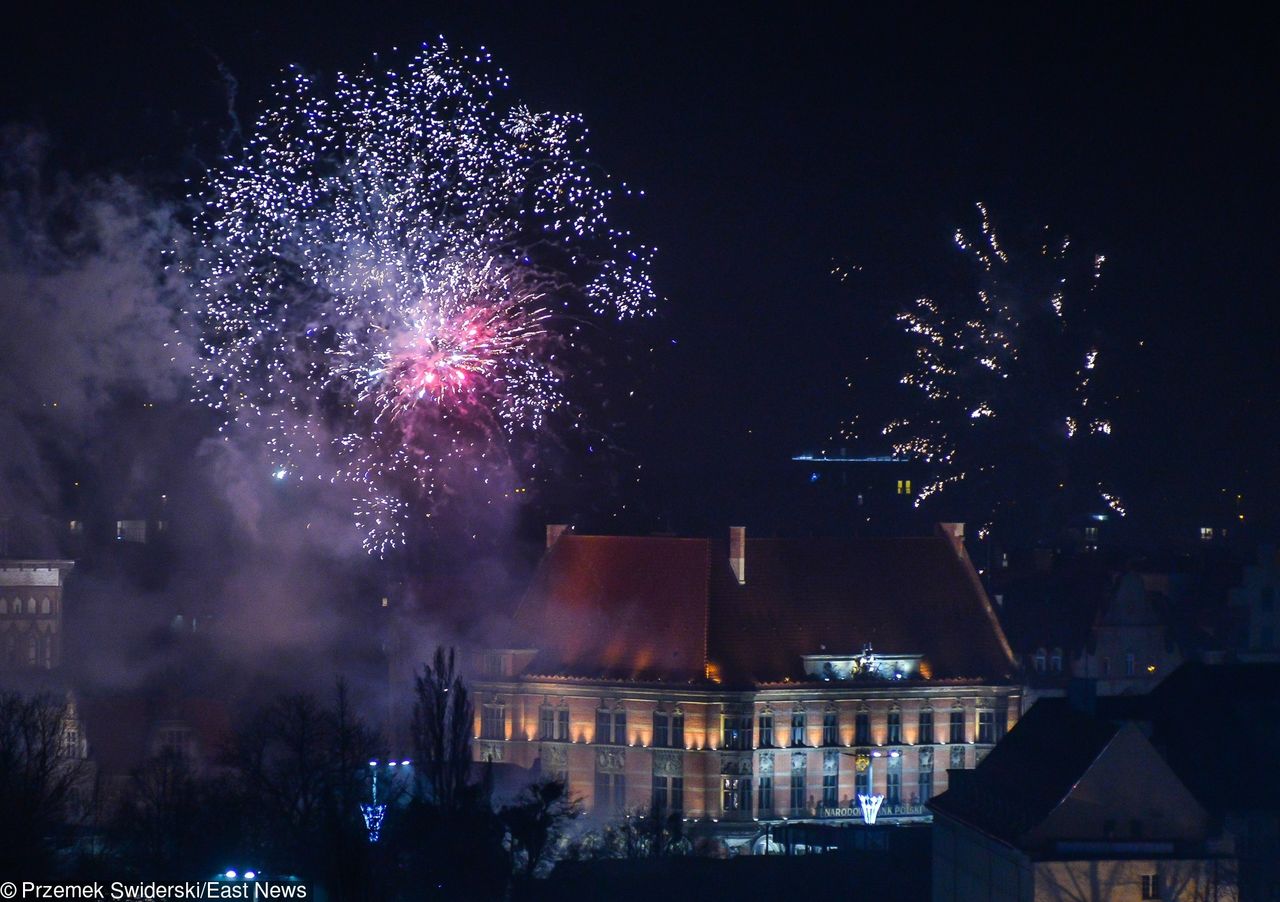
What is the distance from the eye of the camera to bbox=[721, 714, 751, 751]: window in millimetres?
91812

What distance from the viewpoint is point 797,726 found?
9344 cm

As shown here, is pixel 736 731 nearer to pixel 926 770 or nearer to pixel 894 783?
pixel 894 783

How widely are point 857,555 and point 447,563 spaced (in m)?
14.4

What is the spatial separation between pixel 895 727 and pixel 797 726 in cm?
328

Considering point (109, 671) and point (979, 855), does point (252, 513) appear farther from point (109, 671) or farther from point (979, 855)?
point (979, 855)

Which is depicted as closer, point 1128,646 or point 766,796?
point 766,796

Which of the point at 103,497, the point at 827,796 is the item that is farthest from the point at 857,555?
the point at 103,497

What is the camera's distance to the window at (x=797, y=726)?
9325 cm

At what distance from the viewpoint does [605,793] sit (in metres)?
91.2

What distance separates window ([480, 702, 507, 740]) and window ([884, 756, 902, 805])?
1180cm

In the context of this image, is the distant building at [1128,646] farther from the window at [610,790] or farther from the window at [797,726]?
the window at [610,790]

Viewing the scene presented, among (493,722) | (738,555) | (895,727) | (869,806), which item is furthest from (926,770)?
(493,722)

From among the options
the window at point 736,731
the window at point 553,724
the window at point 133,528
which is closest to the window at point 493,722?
the window at point 553,724

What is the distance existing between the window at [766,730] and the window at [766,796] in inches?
42.0
